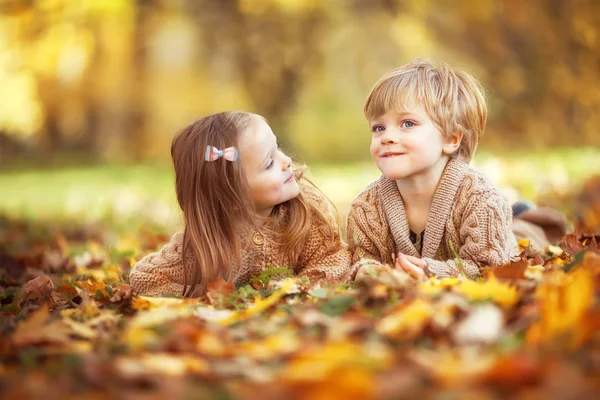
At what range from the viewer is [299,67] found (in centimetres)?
1549

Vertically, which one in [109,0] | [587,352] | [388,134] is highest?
[109,0]

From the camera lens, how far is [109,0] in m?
13.2

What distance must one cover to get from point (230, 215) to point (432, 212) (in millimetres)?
911

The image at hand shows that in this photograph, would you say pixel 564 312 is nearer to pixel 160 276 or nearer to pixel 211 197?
pixel 211 197

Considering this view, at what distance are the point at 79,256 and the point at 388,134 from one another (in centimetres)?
240

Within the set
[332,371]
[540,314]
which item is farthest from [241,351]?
[540,314]

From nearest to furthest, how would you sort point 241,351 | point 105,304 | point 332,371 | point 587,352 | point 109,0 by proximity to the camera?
point 332,371
point 587,352
point 241,351
point 105,304
point 109,0

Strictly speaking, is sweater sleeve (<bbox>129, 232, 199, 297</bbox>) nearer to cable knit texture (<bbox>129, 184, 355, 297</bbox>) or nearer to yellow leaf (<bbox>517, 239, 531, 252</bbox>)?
cable knit texture (<bbox>129, 184, 355, 297</bbox>)

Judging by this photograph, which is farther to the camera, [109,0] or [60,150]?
[60,150]

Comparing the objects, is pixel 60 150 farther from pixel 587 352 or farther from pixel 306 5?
pixel 587 352

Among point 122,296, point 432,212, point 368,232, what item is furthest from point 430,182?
point 122,296

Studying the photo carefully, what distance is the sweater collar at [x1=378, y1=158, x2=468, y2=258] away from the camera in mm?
3434

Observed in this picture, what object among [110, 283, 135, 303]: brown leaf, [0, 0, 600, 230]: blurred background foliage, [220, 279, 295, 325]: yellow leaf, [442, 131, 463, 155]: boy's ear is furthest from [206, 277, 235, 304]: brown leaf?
[0, 0, 600, 230]: blurred background foliage

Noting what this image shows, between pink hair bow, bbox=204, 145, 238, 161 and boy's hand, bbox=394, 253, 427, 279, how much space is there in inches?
33.8
